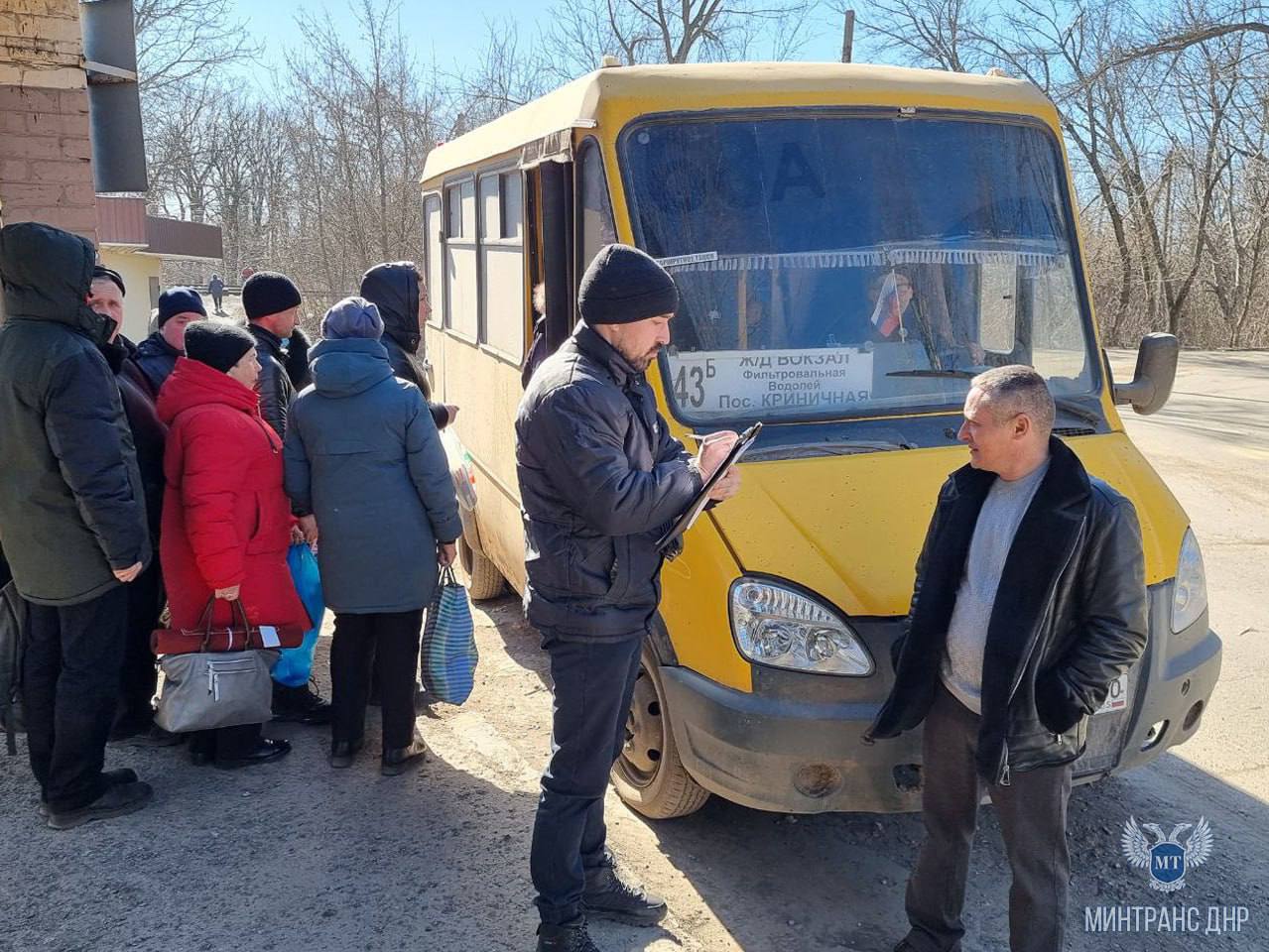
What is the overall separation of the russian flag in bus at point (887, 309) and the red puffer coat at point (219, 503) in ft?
7.40

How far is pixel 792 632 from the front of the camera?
3.05 m

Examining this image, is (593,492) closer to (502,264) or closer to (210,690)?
(210,690)

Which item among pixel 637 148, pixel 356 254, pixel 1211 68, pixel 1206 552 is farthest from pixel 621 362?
pixel 1211 68

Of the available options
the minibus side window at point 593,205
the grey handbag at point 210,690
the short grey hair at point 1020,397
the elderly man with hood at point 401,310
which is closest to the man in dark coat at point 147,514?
the grey handbag at point 210,690

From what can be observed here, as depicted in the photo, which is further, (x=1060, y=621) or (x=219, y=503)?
(x=219, y=503)

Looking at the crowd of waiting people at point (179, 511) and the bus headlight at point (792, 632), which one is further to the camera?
the crowd of waiting people at point (179, 511)

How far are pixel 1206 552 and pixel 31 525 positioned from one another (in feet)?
23.0

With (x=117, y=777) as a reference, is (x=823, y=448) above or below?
above

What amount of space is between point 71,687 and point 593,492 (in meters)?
2.19

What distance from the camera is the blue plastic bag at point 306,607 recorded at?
438 centimetres

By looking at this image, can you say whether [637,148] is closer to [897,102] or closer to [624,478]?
[897,102]

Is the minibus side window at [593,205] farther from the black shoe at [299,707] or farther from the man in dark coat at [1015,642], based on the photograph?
the black shoe at [299,707]

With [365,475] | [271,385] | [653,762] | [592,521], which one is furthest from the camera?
[271,385]

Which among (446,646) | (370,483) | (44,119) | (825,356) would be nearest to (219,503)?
(370,483)
